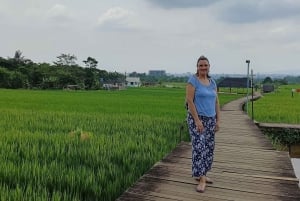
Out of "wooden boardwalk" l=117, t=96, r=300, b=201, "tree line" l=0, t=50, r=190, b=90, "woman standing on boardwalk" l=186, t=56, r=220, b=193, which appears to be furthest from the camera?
"tree line" l=0, t=50, r=190, b=90

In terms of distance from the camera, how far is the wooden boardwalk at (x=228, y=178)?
3609 mm

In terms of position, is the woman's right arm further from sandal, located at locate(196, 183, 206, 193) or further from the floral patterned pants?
sandal, located at locate(196, 183, 206, 193)

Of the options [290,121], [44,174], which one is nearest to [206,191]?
[44,174]

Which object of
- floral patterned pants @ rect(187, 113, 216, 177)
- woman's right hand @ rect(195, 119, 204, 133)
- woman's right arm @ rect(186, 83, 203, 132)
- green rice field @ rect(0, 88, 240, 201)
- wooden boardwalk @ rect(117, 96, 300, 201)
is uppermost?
woman's right arm @ rect(186, 83, 203, 132)

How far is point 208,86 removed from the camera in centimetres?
378

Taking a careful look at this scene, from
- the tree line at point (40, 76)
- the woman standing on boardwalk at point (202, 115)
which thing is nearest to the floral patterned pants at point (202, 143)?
the woman standing on boardwalk at point (202, 115)

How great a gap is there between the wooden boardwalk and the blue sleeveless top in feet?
2.55

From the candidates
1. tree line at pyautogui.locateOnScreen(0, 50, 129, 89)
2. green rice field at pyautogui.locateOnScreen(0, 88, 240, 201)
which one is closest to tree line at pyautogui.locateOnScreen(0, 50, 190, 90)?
tree line at pyautogui.locateOnScreen(0, 50, 129, 89)

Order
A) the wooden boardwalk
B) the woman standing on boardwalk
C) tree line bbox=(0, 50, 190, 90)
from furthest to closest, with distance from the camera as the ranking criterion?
tree line bbox=(0, 50, 190, 90)
the woman standing on boardwalk
the wooden boardwalk

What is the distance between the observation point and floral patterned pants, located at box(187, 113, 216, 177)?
3803 mm

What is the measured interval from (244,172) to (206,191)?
985 millimetres

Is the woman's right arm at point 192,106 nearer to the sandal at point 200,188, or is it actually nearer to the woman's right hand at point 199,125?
the woman's right hand at point 199,125

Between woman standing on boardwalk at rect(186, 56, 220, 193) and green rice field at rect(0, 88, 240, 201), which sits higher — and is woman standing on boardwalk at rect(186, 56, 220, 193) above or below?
above

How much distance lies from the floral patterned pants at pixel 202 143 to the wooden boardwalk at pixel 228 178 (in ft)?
0.69
